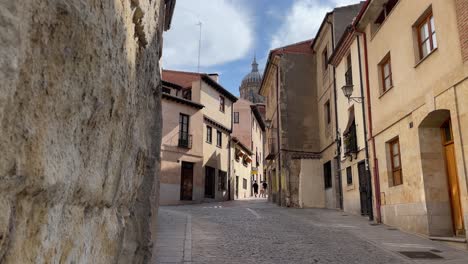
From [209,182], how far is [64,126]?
26817mm

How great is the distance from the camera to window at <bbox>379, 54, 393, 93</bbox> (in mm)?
11633

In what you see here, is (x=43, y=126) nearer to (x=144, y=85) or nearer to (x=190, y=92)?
(x=144, y=85)

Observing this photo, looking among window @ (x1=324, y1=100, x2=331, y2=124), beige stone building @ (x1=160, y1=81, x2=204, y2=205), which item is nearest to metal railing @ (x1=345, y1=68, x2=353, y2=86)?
window @ (x1=324, y1=100, x2=331, y2=124)

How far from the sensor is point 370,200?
1267cm

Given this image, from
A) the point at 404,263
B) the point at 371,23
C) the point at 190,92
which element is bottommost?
the point at 404,263

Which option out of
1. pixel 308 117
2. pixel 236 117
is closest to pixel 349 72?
pixel 308 117

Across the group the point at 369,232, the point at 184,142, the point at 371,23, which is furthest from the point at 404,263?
the point at 184,142

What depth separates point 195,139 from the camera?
26.1 meters

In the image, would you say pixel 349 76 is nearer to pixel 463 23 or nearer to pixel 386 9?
pixel 386 9

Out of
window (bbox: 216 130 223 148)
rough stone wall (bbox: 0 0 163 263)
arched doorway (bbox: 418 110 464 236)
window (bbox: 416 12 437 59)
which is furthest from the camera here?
window (bbox: 216 130 223 148)

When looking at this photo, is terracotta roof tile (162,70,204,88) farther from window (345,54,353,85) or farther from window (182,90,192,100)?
window (345,54,353,85)

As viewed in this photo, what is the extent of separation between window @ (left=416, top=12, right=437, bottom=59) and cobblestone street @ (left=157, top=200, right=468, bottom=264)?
4.44 m

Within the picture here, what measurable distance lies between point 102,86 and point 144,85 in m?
1.37

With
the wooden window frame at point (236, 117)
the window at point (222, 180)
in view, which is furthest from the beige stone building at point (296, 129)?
the wooden window frame at point (236, 117)
